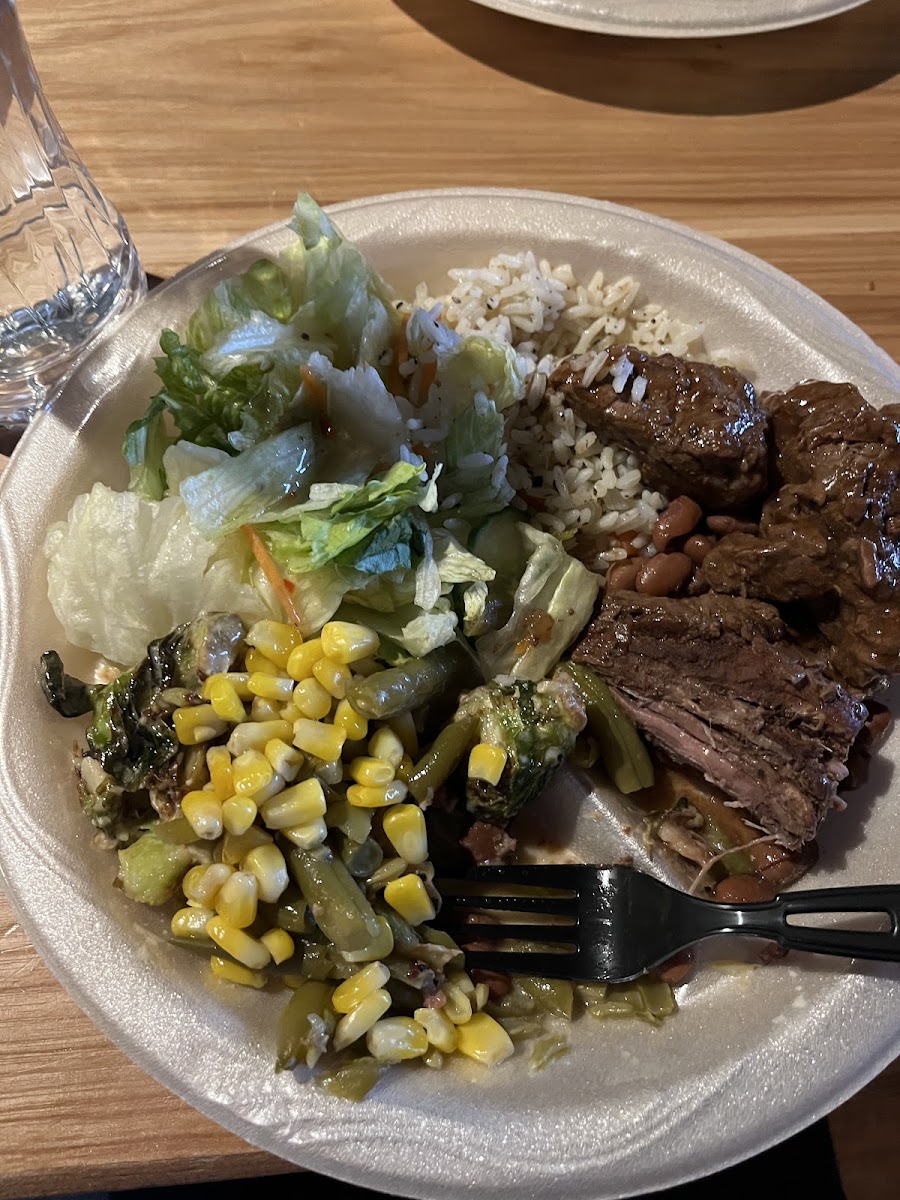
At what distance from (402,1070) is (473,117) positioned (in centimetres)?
294

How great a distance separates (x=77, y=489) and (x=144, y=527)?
0.28m

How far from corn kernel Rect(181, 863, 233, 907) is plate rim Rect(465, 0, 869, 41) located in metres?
2.87

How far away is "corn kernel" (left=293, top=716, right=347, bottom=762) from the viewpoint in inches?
71.2

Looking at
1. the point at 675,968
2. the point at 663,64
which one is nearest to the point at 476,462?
the point at 675,968

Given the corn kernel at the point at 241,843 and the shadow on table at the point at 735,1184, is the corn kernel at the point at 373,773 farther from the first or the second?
the shadow on table at the point at 735,1184

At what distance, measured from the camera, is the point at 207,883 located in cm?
175

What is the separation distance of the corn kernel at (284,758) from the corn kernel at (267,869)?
0.49 feet

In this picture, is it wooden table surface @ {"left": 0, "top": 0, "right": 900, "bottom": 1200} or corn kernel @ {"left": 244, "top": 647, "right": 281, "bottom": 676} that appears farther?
wooden table surface @ {"left": 0, "top": 0, "right": 900, "bottom": 1200}

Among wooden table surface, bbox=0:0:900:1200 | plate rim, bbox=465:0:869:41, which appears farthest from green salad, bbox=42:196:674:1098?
plate rim, bbox=465:0:869:41

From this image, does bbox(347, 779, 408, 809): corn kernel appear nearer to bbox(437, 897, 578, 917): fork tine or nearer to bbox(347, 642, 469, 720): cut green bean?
bbox(347, 642, 469, 720): cut green bean

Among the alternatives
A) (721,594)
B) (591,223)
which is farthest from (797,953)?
(591,223)

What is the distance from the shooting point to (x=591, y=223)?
2.49 m

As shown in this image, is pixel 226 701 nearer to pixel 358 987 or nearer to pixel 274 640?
pixel 274 640

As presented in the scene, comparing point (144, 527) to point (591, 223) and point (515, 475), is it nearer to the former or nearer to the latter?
point (515, 475)
